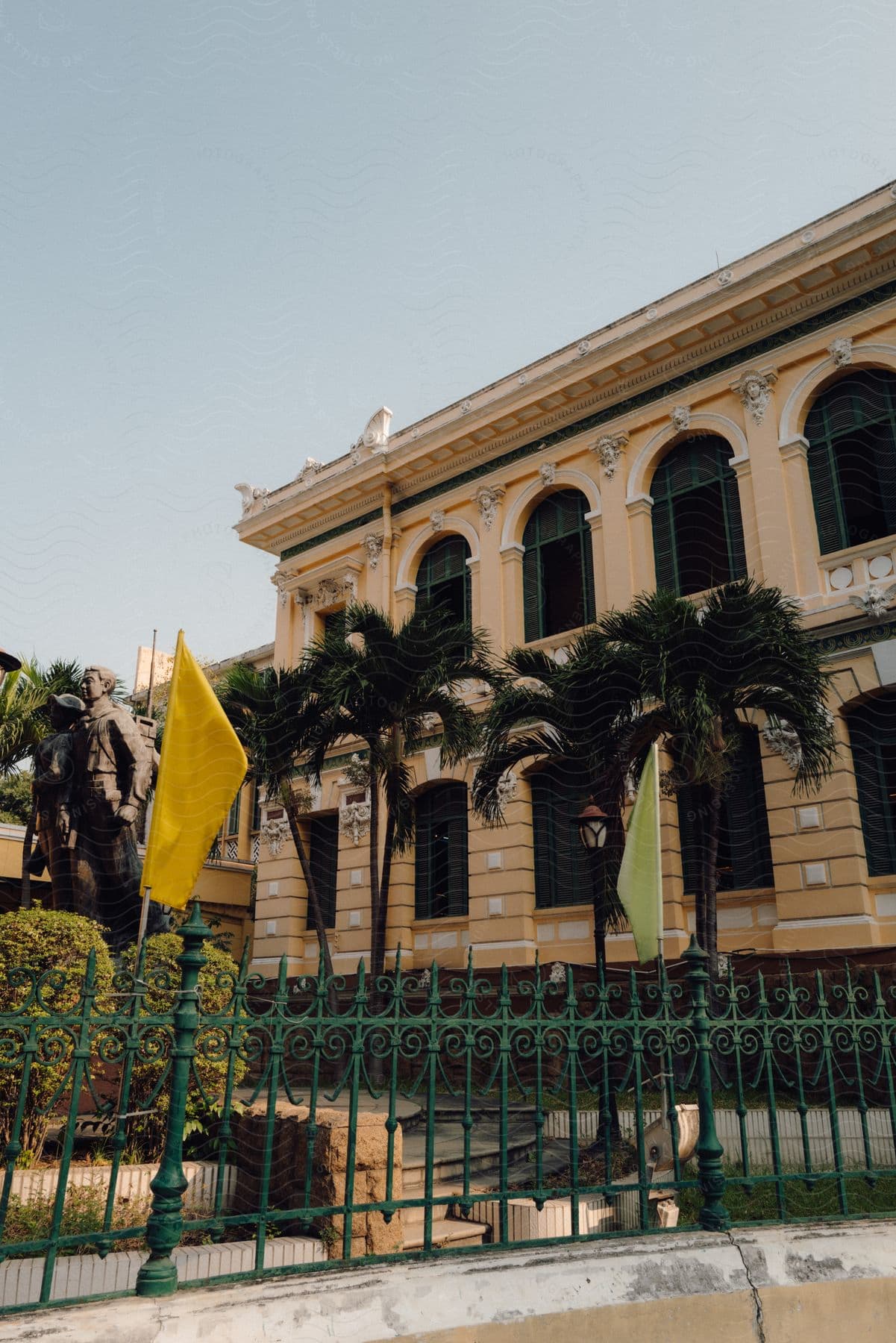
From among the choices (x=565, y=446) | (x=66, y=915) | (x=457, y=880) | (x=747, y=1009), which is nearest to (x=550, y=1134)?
(x=747, y=1009)

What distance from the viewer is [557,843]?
16312 millimetres

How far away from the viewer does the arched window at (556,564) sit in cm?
1733

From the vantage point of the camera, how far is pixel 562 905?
15.9 metres

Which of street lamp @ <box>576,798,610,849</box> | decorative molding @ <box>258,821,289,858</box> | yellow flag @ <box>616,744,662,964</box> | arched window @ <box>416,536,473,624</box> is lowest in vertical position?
yellow flag @ <box>616,744,662,964</box>

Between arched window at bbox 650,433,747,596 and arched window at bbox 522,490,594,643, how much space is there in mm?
1385

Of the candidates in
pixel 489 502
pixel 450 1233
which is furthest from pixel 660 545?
pixel 450 1233

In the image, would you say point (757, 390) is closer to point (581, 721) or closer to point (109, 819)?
point (581, 721)

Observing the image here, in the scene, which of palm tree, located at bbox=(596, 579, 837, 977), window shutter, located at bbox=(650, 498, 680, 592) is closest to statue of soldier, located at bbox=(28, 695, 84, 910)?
palm tree, located at bbox=(596, 579, 837, 977)

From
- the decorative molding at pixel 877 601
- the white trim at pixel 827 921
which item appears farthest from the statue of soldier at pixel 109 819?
the decorative molding at pixel 877 601

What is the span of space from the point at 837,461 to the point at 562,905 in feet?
24.7

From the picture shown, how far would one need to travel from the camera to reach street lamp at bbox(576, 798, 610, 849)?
9.27 metres

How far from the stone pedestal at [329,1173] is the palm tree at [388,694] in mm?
7494

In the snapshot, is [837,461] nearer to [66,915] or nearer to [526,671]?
[526,671]

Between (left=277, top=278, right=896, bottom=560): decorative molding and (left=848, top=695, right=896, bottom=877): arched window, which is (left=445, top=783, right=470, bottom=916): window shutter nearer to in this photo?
(left=277, top=278, right=896, bottom=560): decorative molding
